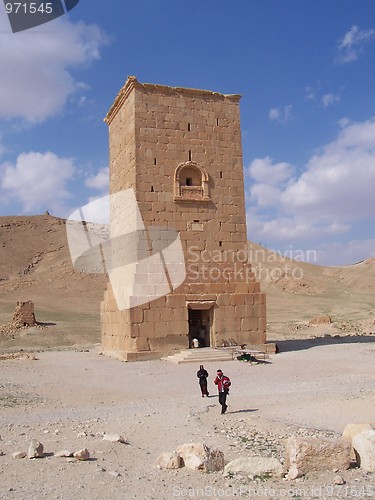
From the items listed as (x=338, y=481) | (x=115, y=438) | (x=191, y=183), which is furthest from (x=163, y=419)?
(x=191, y=183)

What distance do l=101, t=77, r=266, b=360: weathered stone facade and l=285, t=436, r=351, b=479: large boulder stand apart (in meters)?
11.3

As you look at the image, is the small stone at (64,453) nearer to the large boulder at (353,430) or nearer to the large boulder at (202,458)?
the large boulder at (202,458)

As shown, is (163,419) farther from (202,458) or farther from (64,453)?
(202,458)

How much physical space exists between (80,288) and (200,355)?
3646 centimetres

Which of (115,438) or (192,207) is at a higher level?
(192,207)

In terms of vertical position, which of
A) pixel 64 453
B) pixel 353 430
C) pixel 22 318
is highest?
pixel 22 318

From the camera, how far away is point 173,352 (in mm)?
16734

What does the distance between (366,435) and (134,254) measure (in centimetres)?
1241

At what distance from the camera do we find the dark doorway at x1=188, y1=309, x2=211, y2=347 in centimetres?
1811

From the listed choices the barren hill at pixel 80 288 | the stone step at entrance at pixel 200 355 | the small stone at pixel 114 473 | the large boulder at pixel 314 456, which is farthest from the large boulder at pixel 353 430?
the barren hill at pixel 80 288

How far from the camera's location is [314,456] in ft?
18.0

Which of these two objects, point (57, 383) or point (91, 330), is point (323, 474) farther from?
point (91, 330)

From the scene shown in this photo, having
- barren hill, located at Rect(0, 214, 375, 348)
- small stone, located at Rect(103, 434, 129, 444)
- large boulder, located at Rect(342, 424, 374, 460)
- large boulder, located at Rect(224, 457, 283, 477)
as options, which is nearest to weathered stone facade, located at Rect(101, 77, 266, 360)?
barren hill, located at Rect(0, 214, 375, 348)

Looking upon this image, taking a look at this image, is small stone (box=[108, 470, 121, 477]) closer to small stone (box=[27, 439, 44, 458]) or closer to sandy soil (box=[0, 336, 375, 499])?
sandy soil (box=[0, 336, 375, 499])
